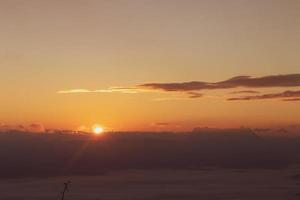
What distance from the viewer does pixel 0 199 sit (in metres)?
193

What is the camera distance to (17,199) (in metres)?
194

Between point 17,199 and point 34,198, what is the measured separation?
5653 millimetres

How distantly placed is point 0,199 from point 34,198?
442 inches

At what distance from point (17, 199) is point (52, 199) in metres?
12.0

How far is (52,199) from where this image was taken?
19862cm

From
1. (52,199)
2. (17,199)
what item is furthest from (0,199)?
(52,199)

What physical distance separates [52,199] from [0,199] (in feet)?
57.4

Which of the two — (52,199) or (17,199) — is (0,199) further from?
(52,199)

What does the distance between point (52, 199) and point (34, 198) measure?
648 cm

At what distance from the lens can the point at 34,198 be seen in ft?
641

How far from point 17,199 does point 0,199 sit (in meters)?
5.58
